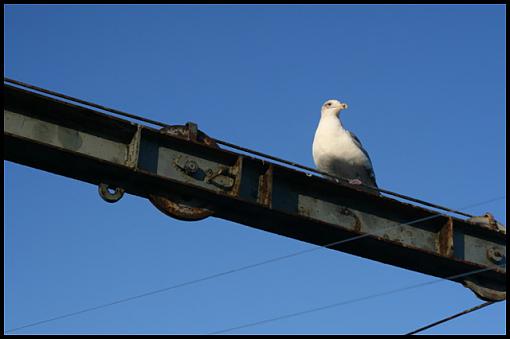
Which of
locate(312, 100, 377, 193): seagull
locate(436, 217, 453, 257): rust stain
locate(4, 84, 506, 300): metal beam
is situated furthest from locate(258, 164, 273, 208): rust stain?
locate(312, 100, 377, 193): seagull

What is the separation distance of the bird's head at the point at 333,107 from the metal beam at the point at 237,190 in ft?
16.0

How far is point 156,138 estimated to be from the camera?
10344 mm

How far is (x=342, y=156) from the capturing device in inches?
583

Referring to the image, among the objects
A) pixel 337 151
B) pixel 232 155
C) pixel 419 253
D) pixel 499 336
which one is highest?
pixel 337 151

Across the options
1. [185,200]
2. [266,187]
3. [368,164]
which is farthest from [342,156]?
[185,200]

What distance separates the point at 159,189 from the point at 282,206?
132 centimetres

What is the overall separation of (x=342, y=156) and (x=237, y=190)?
468 centimetres

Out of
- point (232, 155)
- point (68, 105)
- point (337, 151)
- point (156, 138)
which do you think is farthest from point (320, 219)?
point (337, 151)

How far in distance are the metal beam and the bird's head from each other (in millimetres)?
4889

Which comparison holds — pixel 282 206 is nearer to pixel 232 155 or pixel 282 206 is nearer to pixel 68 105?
pixel 232 155

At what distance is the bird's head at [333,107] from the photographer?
1610cm

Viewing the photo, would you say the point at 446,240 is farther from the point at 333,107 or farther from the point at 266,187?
the point at 333,107

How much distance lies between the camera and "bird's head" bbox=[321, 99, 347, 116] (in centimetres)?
1610

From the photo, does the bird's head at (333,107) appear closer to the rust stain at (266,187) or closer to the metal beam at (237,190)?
the metal beam at (237,190)
